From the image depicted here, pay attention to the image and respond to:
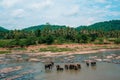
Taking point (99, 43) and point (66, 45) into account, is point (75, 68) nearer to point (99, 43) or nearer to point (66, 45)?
point (66, 45)

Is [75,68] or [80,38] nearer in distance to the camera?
[75,68]

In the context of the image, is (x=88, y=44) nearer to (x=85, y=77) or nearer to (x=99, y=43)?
(x=99, y=43)

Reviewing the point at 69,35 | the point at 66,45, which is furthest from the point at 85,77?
the point at 69,35

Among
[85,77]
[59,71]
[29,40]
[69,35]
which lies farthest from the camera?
[69,35]

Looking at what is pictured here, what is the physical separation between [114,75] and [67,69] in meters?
10.4

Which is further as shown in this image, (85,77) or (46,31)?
(46,31)

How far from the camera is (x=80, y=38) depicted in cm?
11475

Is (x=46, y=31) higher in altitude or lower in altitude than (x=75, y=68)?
higher

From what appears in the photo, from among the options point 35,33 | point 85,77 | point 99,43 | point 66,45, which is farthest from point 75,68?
point 35,33

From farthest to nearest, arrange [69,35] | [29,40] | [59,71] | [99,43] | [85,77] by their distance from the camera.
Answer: [69,35] < [99,43] < [29,40] < [59,71] < [85,77]

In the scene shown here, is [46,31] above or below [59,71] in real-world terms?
above

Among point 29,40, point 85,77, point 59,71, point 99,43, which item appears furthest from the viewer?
point 99,43

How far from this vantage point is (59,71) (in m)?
44.6

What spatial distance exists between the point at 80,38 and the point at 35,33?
28.0 meters
